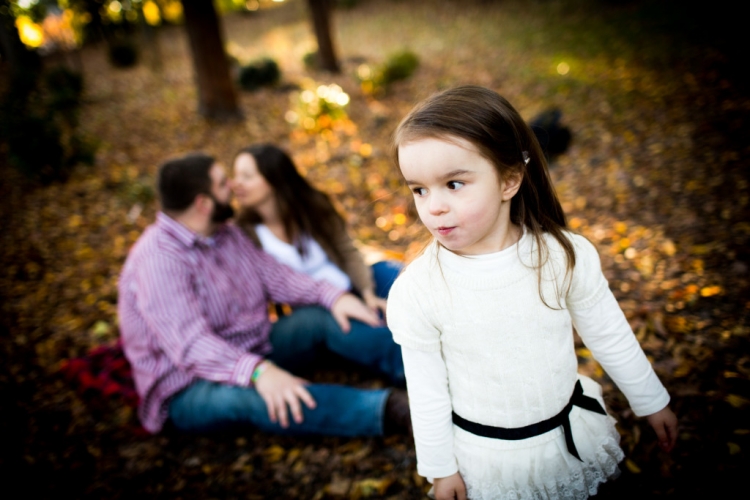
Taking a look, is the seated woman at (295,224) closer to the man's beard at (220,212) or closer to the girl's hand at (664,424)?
the man's beard at (220,212)

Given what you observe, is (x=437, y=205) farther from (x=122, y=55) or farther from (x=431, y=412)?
(x=122, y=55)

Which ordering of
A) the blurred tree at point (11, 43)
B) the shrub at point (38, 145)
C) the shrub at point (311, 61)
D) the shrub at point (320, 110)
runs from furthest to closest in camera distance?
the shrub at point (311, 61), the blurred tree at point (11, 43), the shrub at point (320, 110), the shrub at point (38, 145)

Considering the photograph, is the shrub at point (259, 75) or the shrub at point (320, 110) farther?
the shrub at point (259, 75)

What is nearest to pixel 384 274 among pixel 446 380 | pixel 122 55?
pixel 446 380

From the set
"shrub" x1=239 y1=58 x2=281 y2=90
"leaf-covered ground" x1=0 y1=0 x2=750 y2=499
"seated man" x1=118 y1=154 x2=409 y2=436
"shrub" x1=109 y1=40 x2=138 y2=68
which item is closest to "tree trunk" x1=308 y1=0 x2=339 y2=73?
"leaf-covered ground" x1=0 y1=0 x2=750 y2=499

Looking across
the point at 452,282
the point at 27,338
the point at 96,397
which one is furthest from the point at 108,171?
the point at 452,282

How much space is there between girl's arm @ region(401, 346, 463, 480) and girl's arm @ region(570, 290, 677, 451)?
1.78 ft

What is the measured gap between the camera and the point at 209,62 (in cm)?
816

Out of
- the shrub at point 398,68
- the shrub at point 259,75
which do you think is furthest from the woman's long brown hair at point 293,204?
the shrub at point 259,75

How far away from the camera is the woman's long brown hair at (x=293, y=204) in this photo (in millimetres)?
3131

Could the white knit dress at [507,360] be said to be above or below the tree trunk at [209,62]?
below

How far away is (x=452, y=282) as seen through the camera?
54.9 inches

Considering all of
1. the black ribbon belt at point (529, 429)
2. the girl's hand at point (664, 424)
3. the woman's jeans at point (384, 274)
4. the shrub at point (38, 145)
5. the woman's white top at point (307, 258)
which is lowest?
the girl's hand at point (664, 424)

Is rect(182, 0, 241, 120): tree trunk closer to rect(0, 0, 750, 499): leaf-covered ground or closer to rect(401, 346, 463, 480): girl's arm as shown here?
rect(0, 0, 750, 499): leaf-covered ground
